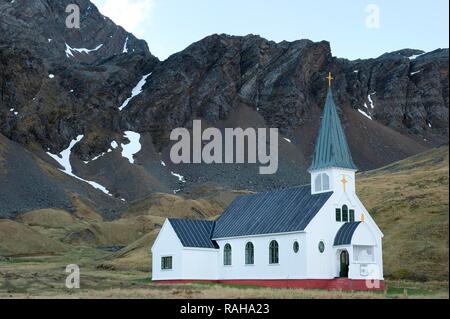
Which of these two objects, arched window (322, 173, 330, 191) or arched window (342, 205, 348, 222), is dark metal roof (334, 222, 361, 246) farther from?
arched window (322, 173, 330, 191)

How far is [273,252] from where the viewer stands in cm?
4859

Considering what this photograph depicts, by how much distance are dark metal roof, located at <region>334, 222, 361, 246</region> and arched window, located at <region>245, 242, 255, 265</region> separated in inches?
280

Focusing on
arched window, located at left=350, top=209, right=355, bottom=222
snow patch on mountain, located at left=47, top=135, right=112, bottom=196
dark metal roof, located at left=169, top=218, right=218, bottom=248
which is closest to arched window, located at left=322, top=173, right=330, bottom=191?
arched window, located at left=350, top=209, right=355, bottom=222

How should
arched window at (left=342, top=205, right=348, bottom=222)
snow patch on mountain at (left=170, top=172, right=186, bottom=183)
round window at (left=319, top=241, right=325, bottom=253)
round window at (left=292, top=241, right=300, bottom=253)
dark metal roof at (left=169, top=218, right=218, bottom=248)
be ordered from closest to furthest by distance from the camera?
1. round window at (left=319, top=241, right=325, bottom=253)
2. round window at (left=292, top=241, right=300, bottom=253)
3. arched window at (left=342, top=205, right=348, bottom=222)
4. dark metal roof at (left=169, top=218, right=218, bottom=248)
5. snow patch on mountain at (left=170, top=172, right=186, bottom=183)

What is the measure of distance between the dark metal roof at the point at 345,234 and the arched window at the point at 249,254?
23.3 feet

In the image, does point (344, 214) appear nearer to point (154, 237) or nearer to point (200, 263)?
point (200, 263)

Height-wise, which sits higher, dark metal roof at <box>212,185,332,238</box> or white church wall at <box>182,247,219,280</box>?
dark metal roof at <box>212,185,332,238</box>

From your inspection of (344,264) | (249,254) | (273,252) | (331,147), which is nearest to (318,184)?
(331,147)

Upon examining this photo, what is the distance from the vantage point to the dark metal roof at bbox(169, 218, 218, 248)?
175ft

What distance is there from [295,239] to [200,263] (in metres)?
9.92

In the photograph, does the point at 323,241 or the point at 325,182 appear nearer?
the point at 323,241

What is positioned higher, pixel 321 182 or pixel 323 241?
pixel 321 182

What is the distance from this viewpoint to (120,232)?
110312mm


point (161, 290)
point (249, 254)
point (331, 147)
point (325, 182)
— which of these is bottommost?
point (161, 290)
